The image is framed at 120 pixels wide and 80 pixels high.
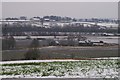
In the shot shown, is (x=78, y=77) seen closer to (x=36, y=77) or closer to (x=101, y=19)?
(x=36, y=77)

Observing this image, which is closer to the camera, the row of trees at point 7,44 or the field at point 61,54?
the field at point 61,54

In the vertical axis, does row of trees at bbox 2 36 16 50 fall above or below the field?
above

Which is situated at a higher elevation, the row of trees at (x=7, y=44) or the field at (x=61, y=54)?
the row of trees at (x=7, y=44)

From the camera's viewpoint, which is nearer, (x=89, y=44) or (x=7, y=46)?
(x=7, y=46)

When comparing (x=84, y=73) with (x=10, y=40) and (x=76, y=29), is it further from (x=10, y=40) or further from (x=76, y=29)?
(x=76, y=29)

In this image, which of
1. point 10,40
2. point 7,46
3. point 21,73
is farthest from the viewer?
point 10,40

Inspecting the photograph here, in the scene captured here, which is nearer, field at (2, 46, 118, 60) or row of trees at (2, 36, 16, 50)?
field at (2, 46, 118, 60)

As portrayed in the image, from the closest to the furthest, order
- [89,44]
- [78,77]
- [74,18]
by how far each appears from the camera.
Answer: [78,77] → [89,44] → [74,18]

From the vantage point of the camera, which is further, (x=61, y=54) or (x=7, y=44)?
(x=7, y=44)

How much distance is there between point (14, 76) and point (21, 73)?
581 millimetres

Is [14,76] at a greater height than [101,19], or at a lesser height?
lesser

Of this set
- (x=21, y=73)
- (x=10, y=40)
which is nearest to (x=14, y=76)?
(x=21, y=73)

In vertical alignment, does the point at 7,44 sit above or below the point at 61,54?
above

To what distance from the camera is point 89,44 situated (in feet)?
107
